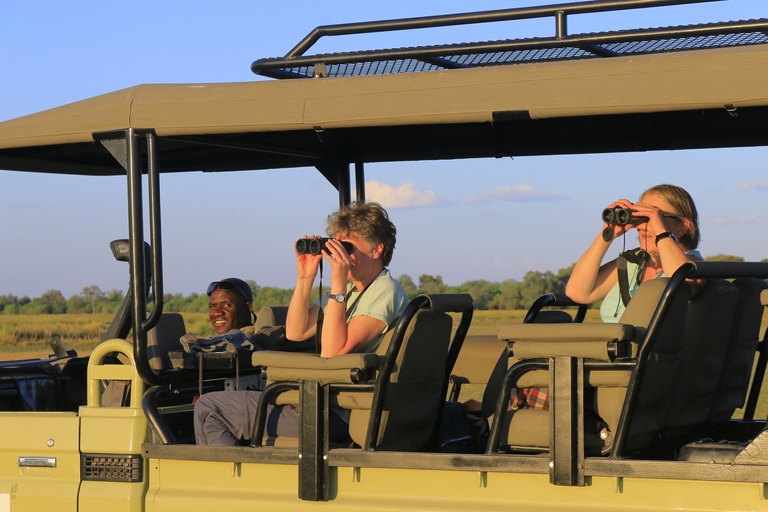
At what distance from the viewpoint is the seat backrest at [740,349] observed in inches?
150

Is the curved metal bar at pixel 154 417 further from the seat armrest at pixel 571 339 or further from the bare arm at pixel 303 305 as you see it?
the seat armrest at pixel 571 339

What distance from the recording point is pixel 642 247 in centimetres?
360

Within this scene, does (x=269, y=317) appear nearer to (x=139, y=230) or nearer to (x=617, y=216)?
(x=139, y=230)

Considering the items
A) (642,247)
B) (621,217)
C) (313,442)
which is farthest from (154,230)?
(642,247)

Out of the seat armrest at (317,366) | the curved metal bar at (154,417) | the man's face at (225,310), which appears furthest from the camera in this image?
the man's face at (225,310)

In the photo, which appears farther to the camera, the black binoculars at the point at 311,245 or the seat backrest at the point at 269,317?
the seat backrest at the point at 269,317

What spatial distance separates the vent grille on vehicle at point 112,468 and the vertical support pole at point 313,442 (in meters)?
0.76

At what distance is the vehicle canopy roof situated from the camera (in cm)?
301

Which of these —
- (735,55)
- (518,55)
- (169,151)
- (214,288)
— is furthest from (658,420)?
(169,151)

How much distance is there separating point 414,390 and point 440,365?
0.68 feet

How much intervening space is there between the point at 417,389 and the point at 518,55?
146cm

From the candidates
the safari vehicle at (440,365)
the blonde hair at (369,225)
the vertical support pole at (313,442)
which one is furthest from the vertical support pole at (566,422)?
the blonde hair at (369,225)

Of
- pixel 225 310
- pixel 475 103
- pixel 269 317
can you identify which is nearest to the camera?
pixel 475 103

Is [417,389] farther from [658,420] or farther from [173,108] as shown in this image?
[173,108]
